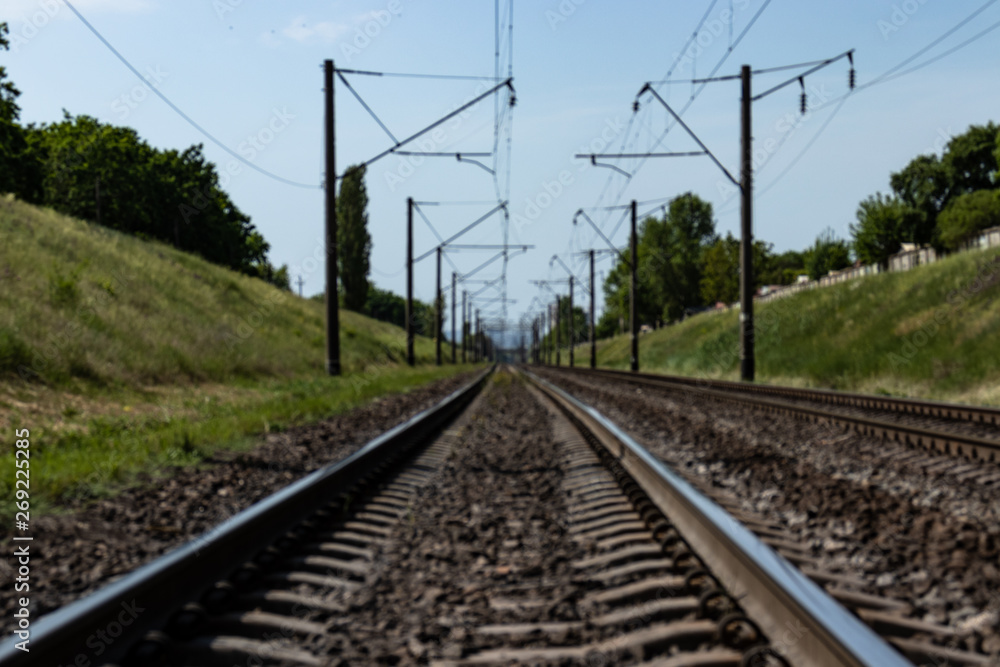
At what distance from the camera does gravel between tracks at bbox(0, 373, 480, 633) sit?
396cm

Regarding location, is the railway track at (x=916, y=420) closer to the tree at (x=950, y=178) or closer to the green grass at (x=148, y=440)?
the green grass at (x=148, y=440)

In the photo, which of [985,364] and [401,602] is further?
[985,364]

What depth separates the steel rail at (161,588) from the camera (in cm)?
262

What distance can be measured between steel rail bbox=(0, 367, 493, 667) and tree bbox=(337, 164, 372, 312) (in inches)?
2975

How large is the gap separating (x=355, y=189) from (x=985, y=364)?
67.9 m

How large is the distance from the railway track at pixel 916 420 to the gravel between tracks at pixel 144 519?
19.3ft

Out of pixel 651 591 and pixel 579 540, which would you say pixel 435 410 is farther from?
pixel 651 591

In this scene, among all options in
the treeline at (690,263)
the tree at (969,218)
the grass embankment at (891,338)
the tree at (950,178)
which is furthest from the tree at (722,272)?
the grass embankment at (891,338)

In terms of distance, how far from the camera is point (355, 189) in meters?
79.8

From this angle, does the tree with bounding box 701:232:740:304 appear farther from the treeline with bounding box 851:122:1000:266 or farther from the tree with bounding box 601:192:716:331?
the treeline with bounding box 851:122:1000:266

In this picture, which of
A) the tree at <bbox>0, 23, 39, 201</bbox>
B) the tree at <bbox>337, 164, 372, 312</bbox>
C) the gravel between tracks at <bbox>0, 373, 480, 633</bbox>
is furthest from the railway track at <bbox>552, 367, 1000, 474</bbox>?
the tree at <bbox>337, 164, 372, 312</bbox>

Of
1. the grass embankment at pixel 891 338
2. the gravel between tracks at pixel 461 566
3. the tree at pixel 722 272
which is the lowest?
the gravel between tracks at pixel 461 566

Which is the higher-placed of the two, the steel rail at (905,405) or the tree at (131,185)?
the tree at (131,185)

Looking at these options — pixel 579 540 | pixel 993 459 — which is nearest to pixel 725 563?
pixel 579 540
